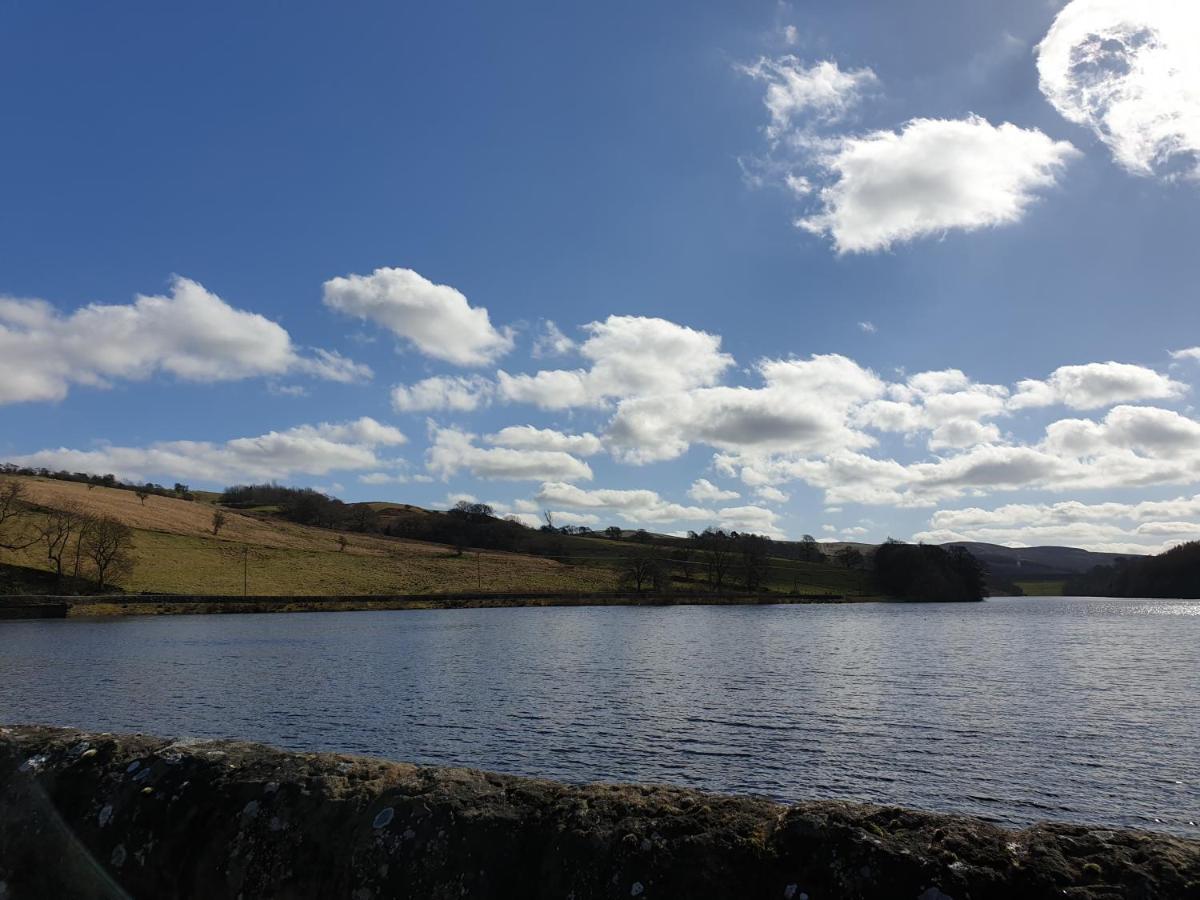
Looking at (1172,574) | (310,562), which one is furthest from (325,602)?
(1172,574)

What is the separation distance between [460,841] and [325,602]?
342 feet

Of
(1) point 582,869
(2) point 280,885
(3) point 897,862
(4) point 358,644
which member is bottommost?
(4) point 358,644

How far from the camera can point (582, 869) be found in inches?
155

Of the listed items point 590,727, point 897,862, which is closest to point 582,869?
point 897,862

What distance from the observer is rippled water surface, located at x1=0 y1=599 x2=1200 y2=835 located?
19312mm

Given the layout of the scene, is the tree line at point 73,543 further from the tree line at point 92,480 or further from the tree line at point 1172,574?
the tree line at point 1172,574

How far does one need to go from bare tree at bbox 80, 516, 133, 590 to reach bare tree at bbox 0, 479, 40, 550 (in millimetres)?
7337

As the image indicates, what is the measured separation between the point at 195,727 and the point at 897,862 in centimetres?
2708

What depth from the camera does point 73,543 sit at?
94625mm

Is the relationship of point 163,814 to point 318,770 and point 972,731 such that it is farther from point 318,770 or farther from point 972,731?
point 972,731

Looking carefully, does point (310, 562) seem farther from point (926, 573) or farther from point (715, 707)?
point (926, 573)

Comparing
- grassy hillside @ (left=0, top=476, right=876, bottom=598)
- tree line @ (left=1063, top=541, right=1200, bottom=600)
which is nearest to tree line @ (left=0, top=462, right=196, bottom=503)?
grassy hillside @ (left=0, top=476, right=876, bottom=598)

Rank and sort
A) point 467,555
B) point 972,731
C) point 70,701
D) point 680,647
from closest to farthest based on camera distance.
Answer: point 972,731
point 70,701
point 680,647
point 467,555

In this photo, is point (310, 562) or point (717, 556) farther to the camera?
point (717, 556)
